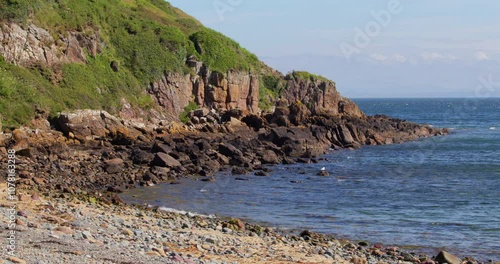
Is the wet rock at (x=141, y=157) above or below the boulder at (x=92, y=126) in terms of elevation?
below

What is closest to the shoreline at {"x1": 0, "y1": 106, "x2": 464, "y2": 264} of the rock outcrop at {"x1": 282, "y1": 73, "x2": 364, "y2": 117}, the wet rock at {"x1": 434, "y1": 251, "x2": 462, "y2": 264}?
the wet rock at {"x1": 434, "y1": 251, "x2": 462, "y2": 264}

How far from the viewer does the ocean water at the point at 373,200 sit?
23.2 meters

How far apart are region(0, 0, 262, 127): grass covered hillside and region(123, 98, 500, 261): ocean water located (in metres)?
12.7

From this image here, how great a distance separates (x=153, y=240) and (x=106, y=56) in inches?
1436

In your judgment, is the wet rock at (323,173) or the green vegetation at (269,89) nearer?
the wet rock at (323,173)

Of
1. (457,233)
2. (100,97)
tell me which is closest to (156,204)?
(457,233)

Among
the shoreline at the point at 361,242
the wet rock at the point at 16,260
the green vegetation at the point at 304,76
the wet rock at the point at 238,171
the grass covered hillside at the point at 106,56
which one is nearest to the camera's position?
the wet rock at the point at 16,260

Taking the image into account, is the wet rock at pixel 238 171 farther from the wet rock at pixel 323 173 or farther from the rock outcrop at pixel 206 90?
the rock outcrop at pixel 206 90

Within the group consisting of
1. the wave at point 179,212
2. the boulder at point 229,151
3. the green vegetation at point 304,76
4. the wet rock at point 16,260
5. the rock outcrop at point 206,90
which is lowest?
the wave at point 179,212

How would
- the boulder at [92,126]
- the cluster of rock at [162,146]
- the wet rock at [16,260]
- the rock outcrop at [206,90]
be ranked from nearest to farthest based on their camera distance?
the wet rock at [16,260] < the cluster of rock at [162,146] < the boulder at [92,126] < the rock outcrop at [206,90]

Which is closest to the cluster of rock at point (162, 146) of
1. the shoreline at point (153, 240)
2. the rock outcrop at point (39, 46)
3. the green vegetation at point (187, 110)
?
the green vegetation at point (187, 110)

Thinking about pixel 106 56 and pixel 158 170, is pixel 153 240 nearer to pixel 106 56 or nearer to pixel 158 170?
pixel 158 170

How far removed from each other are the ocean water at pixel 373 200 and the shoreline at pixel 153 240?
7.59ft

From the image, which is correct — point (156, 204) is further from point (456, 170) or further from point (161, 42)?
point (161, 42)
